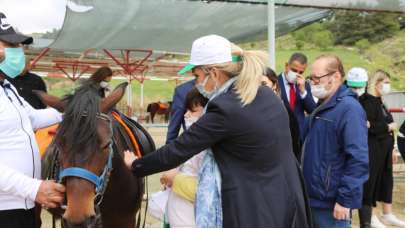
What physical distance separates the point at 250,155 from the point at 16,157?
1137mm

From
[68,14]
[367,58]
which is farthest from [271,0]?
[367,58]

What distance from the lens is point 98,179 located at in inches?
87.8

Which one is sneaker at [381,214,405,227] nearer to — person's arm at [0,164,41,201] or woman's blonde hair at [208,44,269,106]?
woman's blonde hair at [208,44,269,106]

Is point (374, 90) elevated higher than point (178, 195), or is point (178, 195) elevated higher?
point (374, 90)

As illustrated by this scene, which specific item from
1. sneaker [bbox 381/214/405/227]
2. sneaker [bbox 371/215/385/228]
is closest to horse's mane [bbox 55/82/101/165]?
sneaker [bbox 371/215/385/228]

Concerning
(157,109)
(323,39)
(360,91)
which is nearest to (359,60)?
(323,39)

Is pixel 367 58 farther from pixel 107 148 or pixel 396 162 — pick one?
pixel 107 148

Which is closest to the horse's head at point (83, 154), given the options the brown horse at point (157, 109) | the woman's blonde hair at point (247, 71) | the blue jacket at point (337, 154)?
the woman's blonde hair at point (247, 71)

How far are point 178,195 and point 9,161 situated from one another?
1201 millimetres

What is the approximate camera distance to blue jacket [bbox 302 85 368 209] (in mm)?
2859

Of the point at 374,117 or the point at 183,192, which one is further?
the point at 374,117

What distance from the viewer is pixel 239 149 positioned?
2.17 m

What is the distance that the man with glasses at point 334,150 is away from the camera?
2863 mm

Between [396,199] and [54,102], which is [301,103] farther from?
[396,199]
